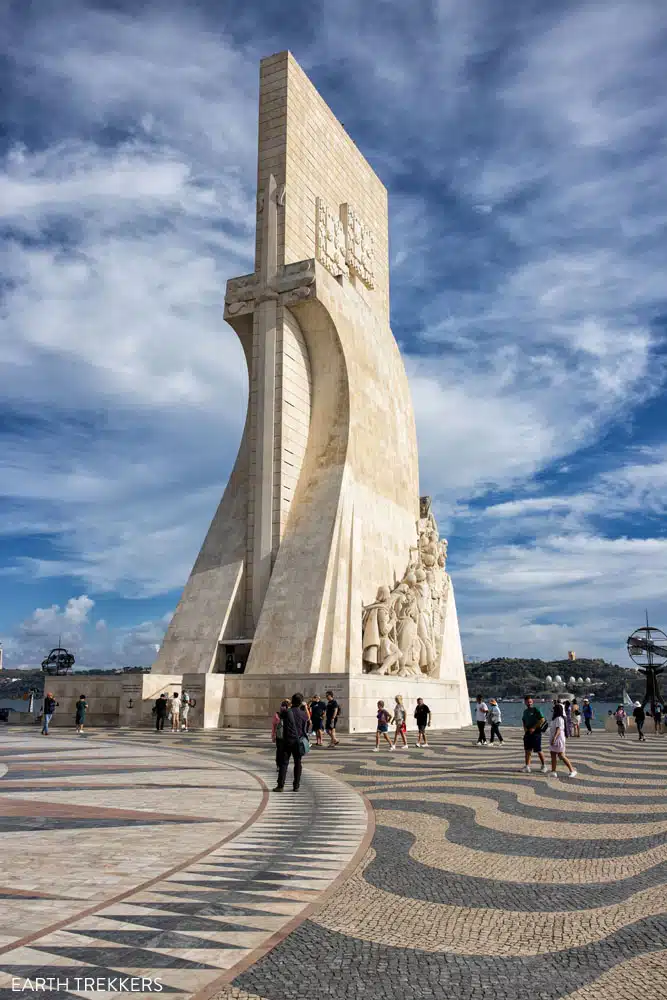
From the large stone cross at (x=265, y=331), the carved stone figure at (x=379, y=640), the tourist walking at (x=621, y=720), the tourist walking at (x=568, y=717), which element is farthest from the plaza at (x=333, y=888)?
the large stone cross at (x=265, y=331)

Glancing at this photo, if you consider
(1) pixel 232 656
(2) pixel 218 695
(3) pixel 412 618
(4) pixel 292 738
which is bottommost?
(4) pixel 292 738

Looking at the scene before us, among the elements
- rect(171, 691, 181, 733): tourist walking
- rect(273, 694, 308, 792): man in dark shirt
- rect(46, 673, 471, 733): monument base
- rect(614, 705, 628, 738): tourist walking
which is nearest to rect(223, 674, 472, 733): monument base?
rect(46, 673, 471, 733): monument base

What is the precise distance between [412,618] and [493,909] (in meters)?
19.5

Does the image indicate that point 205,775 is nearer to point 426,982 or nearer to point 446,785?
point 446,785

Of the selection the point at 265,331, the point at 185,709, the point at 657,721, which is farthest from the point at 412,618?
the point at 265,331

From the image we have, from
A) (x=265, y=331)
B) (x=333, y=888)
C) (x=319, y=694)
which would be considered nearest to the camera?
(x=333, y=888)

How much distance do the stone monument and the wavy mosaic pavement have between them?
38.3 ft

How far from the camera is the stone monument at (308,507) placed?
21.0 meters

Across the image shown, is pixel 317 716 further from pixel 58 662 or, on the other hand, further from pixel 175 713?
pixel 58 662

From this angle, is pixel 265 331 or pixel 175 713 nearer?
pixel 175 713

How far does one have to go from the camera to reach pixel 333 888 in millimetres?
4227

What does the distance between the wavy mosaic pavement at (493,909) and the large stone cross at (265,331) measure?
1556 centimetres

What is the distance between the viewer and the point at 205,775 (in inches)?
360

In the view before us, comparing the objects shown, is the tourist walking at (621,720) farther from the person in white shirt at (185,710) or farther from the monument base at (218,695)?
the person in white shirt at (185,710)
